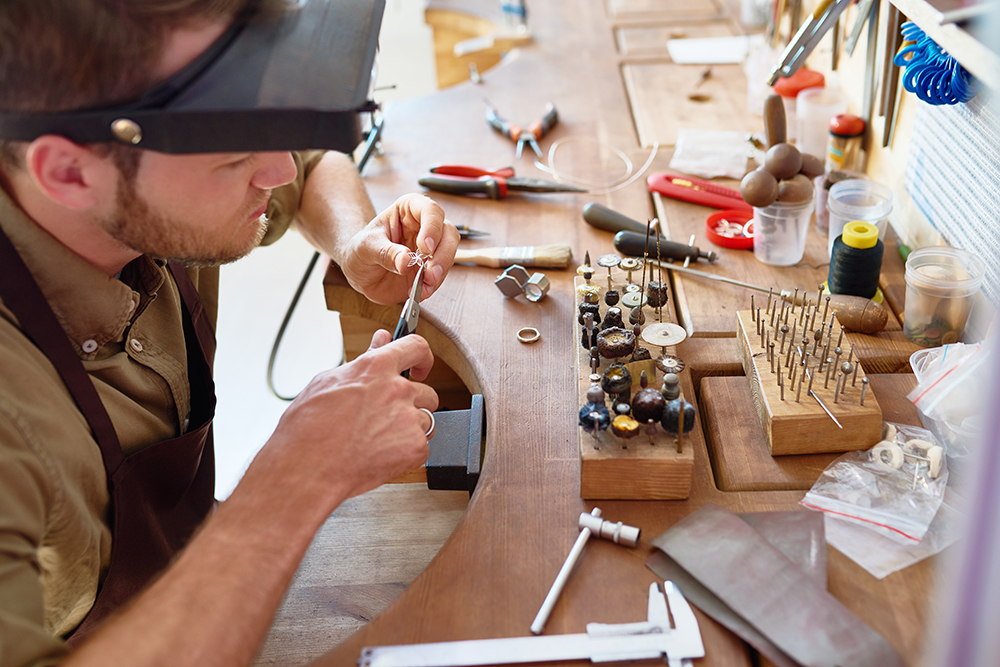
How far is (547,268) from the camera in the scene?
1511mm

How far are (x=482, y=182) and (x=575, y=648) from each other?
116cm

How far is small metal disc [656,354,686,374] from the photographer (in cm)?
107

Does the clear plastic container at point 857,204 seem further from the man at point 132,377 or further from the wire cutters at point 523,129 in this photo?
the man at point 132,377

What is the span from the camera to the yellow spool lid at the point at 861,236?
1271mm

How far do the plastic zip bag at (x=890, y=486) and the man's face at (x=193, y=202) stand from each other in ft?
2.70

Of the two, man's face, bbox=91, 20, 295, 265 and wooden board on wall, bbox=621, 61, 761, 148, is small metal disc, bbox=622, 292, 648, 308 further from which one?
wooden board on wall, bbox=621, 61, 761, 148

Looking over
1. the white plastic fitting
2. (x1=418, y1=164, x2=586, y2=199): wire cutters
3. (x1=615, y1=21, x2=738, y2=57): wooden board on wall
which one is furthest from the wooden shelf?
(x1=615, y1=21, x2=738, y2=57): wooden board on wall

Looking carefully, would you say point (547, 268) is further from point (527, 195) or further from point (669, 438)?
point (669, 438)

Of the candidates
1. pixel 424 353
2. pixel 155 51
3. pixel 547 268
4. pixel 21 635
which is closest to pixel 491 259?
pixel 547 268

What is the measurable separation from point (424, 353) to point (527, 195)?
2.58 ft

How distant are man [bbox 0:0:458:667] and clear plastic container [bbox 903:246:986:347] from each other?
788 mm

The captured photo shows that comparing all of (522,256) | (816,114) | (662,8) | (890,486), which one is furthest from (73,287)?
(662,8)

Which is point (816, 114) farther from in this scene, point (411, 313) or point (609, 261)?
point (411, 313)

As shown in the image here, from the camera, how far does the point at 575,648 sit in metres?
0.82
